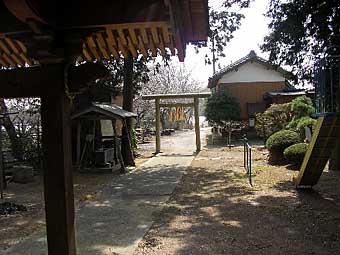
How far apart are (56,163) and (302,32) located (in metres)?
9.10

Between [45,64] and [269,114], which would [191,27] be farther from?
[269,114]

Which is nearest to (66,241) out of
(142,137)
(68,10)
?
(68,10)

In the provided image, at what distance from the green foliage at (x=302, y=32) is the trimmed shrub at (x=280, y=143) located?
2463 mm

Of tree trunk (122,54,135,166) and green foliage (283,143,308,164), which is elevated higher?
tree trunk (122,54,135,166)

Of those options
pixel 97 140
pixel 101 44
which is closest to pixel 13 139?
pixel 97 140

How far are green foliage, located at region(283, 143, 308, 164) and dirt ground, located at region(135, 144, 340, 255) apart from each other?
37.2 inches

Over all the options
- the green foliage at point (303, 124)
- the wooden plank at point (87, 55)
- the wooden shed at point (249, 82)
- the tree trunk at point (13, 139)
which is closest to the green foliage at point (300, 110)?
the green foliage at point (303, 124)

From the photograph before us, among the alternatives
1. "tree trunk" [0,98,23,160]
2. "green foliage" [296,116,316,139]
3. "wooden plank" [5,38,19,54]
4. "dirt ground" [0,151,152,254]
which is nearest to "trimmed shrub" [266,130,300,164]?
"green foliage" [296,116,316,139]

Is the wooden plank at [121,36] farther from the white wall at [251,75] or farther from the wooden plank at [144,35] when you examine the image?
the white wall at [251,75]

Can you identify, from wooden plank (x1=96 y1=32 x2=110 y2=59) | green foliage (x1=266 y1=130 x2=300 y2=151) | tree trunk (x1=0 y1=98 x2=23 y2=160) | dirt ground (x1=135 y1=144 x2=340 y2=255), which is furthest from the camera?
tree trunk (x1=0 y1=98 x2=23 y2=160)

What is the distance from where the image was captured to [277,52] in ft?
36.3

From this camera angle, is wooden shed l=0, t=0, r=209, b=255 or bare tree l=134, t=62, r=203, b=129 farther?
bare tree l=134, t=62, r=203, b=129

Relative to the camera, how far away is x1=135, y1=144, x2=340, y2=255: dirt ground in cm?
498

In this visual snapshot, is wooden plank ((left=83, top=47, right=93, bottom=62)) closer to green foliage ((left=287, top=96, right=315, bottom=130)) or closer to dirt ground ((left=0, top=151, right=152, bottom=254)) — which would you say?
dirt ground ((left=0, top=151, right=152, bottom=254))
